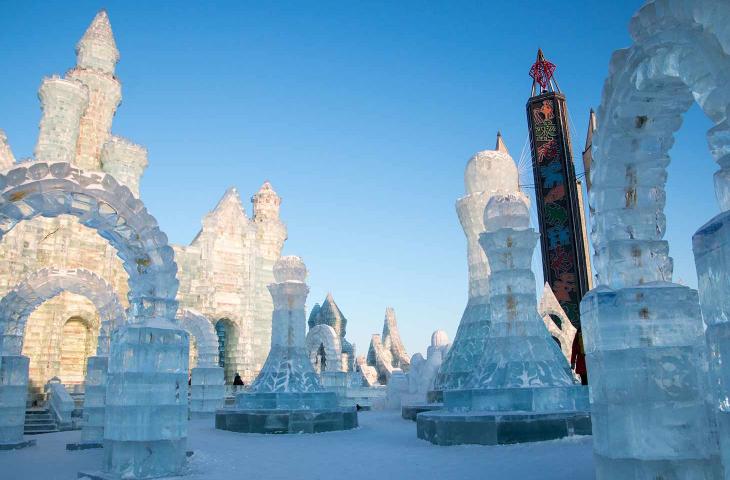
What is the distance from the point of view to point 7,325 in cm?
1064

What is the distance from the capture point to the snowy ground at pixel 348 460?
5.86 metres

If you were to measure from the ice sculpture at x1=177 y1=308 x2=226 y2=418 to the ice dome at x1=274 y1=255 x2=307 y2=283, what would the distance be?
489cm

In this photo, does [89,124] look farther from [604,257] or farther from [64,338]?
[604,257]

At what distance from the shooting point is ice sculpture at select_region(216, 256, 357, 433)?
11078mm

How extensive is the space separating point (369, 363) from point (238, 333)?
11.7 m

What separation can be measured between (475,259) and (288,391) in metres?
5.24

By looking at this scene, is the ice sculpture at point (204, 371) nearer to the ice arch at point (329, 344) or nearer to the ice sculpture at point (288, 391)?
the ice arch at point (329, 344)

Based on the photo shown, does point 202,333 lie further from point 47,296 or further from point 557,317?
point 557,317

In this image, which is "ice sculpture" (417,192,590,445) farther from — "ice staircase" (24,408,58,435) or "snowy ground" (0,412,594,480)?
"ice staircase" (24,408,58,435)

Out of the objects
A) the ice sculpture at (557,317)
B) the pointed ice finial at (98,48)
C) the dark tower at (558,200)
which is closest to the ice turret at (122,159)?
the pointed ice finial at (98,48)

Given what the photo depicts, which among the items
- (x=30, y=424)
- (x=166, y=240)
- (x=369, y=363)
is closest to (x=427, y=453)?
(x=166, y=240)

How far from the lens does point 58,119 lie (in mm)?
20969

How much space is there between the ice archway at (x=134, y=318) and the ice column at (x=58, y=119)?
54.1ft

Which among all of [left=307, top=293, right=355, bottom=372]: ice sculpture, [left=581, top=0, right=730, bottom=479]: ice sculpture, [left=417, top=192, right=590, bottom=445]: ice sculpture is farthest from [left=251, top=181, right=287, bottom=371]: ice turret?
[left=581, top=0, right=730, bottom=479]: ice sculpture
